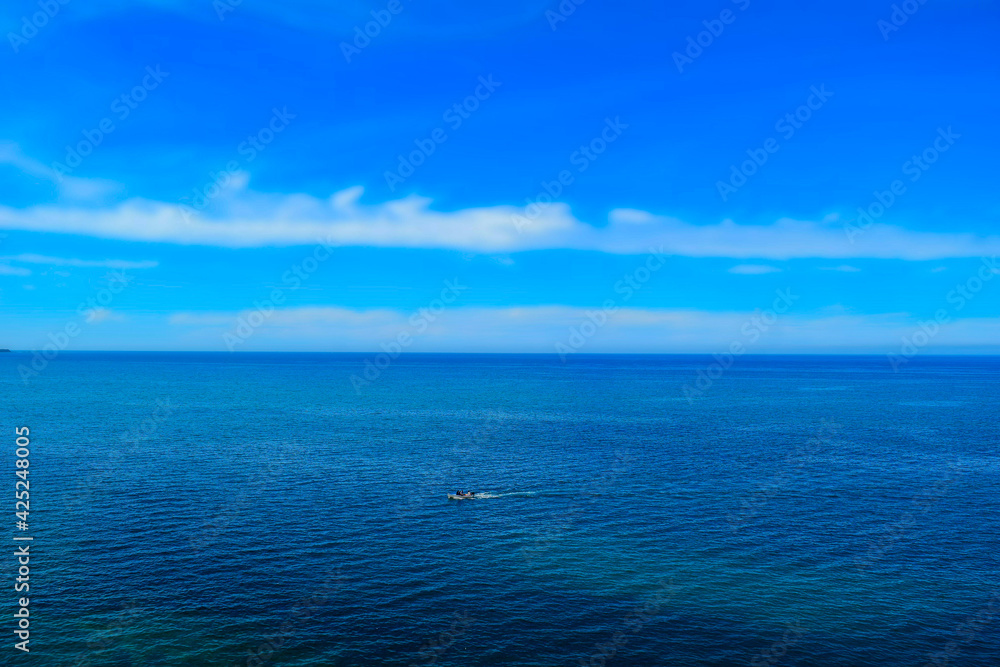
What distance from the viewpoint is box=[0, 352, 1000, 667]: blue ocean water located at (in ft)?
153

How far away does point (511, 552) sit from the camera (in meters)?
62.8

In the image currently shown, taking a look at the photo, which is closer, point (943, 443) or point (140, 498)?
point (140, 498)

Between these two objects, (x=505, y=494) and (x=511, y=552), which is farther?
(x=505, y=494)

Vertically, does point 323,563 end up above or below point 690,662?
above

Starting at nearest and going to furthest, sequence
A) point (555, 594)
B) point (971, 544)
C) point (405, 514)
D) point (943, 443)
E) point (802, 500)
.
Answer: point (555, 594) < point (971, 544) < point (405, 514) < point (802, 500) < point (943, 443)

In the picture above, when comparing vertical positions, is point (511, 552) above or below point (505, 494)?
below

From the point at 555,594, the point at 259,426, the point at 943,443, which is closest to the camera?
the point at 555,594

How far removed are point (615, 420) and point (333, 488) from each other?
8230 cm

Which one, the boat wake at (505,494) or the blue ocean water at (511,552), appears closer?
the blue ocean water at (511,552)

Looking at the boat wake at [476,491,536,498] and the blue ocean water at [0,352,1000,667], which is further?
the boat wake at [476,491,536,498]

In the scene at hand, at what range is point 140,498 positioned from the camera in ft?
253

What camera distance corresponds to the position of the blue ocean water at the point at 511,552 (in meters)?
46.5

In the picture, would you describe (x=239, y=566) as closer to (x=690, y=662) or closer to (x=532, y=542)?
(x=532, y=542)

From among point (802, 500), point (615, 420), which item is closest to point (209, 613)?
point (802, 500)
